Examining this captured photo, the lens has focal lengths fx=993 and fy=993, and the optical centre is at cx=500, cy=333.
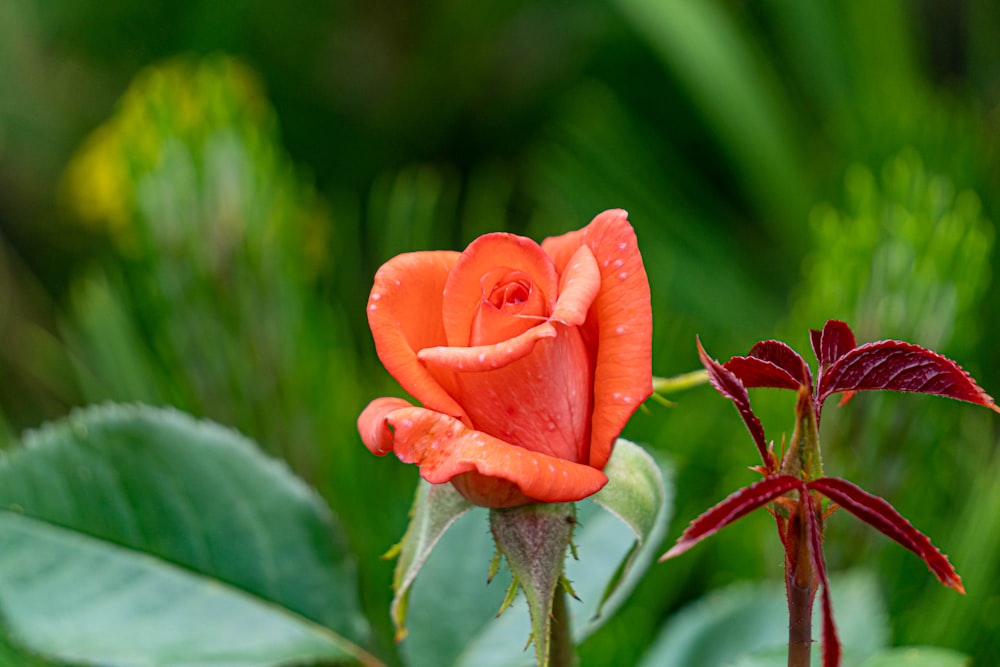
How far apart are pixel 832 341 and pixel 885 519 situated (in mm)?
44

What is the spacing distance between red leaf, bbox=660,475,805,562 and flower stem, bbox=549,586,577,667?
7 centimetres

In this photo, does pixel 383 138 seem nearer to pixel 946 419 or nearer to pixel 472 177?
pixel 472 177

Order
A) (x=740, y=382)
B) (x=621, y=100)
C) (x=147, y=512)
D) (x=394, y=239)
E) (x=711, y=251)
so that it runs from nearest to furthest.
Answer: (x=740, y=382) < (x=147, y=512) < (x=394, y=239) < (x=711, y=251) < (x=621, y=100)

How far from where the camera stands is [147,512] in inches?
13.3

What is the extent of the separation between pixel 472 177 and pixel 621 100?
0.50 ft

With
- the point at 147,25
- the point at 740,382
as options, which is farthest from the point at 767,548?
the point at 147,25

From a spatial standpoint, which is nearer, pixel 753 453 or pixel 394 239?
pixel 753 453

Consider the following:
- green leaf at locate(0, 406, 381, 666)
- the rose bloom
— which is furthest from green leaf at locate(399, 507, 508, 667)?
the rose bloom

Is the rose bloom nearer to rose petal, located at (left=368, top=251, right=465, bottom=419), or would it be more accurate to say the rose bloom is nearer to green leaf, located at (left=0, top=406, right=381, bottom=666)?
rose petal, located at (left=368, top=251, right=465, bottom=419)

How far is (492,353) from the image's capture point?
0.21 meters

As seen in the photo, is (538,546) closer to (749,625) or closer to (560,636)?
(560,636)

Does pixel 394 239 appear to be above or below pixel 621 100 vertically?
below

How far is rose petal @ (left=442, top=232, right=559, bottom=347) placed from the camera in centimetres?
23

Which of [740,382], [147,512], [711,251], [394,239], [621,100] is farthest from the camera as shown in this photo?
[621,100]
